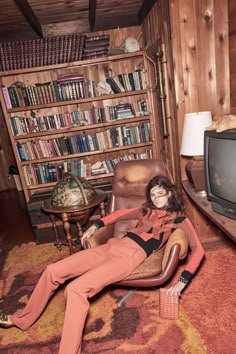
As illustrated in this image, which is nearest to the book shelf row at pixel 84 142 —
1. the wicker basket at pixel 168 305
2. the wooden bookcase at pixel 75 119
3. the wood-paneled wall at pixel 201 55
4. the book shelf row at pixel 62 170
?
the wooden bookcase at pixel 75 119

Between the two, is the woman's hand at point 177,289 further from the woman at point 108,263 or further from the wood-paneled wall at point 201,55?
the wood-paneled wall at point 201,55

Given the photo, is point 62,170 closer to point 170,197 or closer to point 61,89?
point 61,89

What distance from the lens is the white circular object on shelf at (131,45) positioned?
3234mm

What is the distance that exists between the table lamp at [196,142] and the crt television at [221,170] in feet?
0.69

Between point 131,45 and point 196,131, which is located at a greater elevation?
point 131,45

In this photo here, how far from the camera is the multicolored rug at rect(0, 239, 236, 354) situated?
174 cm

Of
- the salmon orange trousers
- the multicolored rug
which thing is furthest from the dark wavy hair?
the multicolored rug

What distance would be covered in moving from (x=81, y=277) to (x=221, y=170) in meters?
1.07

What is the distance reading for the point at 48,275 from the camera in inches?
74.6

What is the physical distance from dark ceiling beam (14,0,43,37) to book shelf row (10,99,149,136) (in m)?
0.93

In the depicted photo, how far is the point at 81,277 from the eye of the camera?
175 centimetres

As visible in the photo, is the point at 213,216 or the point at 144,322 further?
the point at 144,322

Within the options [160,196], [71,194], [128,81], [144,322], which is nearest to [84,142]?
[128,81]

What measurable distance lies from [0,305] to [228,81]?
253cm
